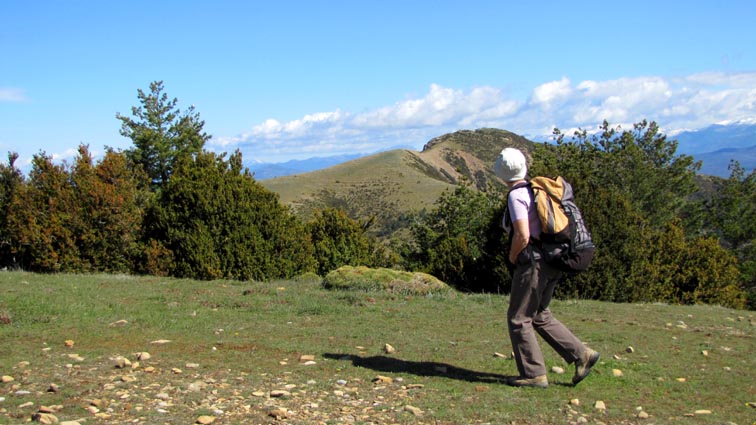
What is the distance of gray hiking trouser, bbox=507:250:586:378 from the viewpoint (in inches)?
219

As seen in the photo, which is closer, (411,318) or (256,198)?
(411,318)

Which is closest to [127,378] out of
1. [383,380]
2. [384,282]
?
[383,380]

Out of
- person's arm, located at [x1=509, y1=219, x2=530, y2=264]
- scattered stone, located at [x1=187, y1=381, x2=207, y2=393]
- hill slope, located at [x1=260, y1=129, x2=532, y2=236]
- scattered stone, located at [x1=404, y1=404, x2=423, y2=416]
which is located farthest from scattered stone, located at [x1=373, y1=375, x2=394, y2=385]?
hill slope, located at [x1=260, y1=129, x2=532, y2=236]

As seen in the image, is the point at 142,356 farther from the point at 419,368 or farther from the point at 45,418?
the point at 419,368

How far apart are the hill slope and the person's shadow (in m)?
53.9

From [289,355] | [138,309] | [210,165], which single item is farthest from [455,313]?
[210,165]

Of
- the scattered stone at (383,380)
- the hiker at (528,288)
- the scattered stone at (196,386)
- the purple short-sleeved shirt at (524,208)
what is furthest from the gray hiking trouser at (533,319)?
the scattered stone at (196,386)

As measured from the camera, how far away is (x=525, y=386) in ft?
19.0

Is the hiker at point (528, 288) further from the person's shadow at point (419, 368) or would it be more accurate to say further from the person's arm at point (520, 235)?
the person's shadow at point (419, 368)

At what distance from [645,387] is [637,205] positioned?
34116 millimetres

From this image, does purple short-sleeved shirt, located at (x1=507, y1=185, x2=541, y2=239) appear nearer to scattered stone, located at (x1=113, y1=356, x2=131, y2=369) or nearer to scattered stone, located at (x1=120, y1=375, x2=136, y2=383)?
scattered stone, located at (x1=120, y1=375, x2=136, y2=383)

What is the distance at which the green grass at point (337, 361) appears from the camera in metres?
5.10

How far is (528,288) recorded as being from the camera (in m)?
5.59

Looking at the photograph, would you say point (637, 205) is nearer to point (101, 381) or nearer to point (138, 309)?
point (138, 309)
